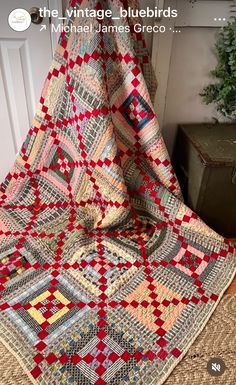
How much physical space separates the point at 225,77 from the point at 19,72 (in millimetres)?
902

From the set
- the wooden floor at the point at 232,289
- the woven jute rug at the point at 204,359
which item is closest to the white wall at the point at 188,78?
the wooden floor at the point at 232,289

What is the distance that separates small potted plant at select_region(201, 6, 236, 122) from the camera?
114 centimetres

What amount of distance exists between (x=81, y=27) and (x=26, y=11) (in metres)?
0.34

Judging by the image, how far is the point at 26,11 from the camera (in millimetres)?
1180

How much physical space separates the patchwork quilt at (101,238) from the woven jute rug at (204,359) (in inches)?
1.0

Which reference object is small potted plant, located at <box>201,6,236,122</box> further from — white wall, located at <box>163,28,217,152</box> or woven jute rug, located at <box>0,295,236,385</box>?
woven jute rug, located at <box>0,295,236,385</box>

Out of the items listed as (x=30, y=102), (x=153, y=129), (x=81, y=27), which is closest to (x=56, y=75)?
(x=81, y=27)

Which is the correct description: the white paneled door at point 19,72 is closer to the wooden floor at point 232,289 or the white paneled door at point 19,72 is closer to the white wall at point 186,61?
the white wall at point 186,61

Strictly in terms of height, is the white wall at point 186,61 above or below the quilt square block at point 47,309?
above

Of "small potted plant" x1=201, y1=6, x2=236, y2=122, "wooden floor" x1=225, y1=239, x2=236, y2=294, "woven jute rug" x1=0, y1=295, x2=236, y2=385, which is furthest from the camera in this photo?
"small potted plant" x1=201, y1=6, x2=236, y2=122

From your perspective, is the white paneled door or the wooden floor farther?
the white paneled door

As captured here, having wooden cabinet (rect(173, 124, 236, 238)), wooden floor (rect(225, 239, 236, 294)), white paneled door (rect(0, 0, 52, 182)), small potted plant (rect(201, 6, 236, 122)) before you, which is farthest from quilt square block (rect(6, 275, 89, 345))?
small potted plant (rect(201, 6, 236, 122))

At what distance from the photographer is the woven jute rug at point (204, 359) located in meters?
0.81

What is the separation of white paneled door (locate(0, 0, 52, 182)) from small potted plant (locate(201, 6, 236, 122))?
0.72 meters
